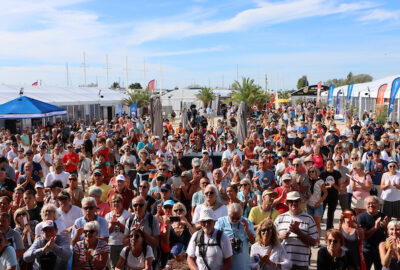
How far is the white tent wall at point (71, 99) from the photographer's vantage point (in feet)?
78.6

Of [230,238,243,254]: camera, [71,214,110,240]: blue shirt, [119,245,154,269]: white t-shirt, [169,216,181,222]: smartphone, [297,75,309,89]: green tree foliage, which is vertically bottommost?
[119,245,154,269]: white t-shirt

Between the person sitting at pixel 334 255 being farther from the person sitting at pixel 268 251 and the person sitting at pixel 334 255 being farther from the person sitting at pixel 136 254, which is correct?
the person sitting at pixel 136 254

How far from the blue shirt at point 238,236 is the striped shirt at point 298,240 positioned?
0.49 m

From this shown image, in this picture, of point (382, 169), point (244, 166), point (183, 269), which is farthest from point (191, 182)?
point (382, 169)

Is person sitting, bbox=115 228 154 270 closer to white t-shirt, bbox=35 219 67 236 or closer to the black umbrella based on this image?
white t-shirt, bbox=35 219 67 236

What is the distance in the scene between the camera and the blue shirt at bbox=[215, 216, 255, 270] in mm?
4074

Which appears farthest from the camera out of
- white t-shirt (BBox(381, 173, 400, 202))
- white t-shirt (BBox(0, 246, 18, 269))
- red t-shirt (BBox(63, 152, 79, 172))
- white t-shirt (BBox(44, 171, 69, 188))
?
red t-shirt (BBox(63, 152, 79, 172))

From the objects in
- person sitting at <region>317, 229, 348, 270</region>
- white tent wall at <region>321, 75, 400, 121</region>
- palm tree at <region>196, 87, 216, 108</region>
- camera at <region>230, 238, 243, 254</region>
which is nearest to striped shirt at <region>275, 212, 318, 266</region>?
person sitting at <region>317, 229, 348, 270</region>

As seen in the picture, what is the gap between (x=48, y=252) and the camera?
4.03 metres

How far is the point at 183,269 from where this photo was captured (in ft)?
14.1

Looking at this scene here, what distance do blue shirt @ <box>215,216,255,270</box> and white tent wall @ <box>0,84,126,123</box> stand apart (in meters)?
19.9

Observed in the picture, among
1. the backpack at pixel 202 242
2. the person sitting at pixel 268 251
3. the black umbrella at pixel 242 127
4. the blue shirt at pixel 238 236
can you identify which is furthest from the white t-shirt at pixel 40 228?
the black umbrella at pixel 242 127

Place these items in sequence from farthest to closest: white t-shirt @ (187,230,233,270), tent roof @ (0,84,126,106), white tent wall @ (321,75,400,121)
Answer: white tent wall @ (321,75,400,121), tent roof @ (0,84,126,106), white t-shirt @ (187,230,233,270)

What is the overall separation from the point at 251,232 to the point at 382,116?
23.0m
